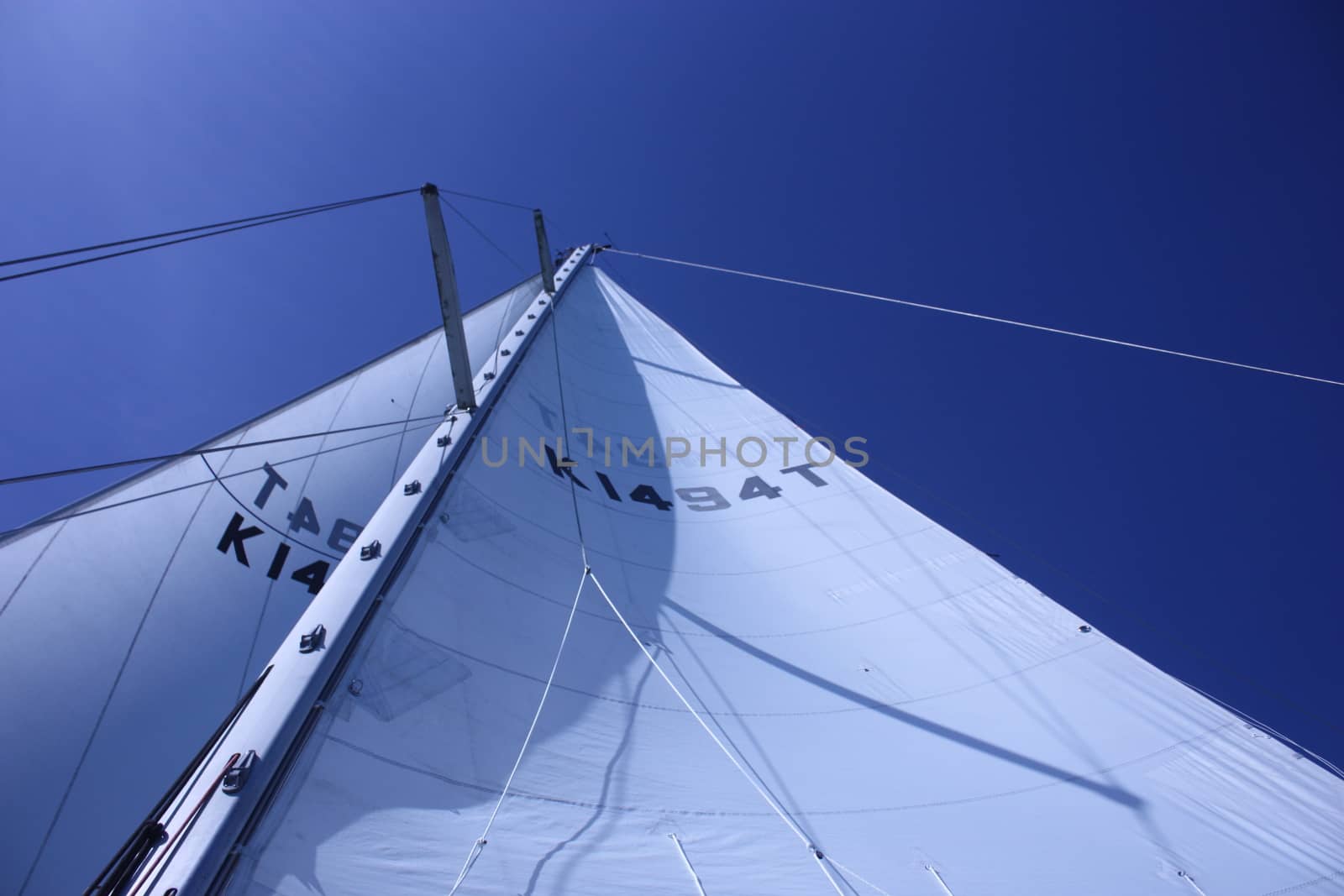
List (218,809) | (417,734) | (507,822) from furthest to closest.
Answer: (417,734)
(507,822)
(218,809)

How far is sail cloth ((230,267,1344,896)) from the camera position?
55.1 inches

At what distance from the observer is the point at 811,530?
11.8 feet

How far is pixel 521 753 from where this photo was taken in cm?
167

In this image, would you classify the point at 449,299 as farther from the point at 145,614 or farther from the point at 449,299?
the point at 145,614

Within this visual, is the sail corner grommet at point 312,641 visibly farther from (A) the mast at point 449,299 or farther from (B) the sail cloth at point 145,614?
(B) the sail cloth at point 145,614

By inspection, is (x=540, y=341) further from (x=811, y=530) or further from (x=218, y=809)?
(x=218, y=809)

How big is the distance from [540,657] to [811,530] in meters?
2.02

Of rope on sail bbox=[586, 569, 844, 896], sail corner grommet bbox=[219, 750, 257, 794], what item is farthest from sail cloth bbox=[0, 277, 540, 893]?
rope on sail bbox=[586, 569, 844, 896]

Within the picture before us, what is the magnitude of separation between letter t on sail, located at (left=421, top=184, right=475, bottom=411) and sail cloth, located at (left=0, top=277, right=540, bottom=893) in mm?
1690

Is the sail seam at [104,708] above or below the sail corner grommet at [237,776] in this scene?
below

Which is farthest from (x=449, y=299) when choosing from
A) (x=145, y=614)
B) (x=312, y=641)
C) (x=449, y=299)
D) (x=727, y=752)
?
(x=727, y=752)

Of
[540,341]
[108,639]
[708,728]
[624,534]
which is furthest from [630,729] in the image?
[540,341]

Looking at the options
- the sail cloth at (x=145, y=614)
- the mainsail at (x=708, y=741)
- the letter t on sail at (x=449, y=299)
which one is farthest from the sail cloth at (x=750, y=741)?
the sail cloth at (x=145, y=614)

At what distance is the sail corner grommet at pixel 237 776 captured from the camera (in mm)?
1174
